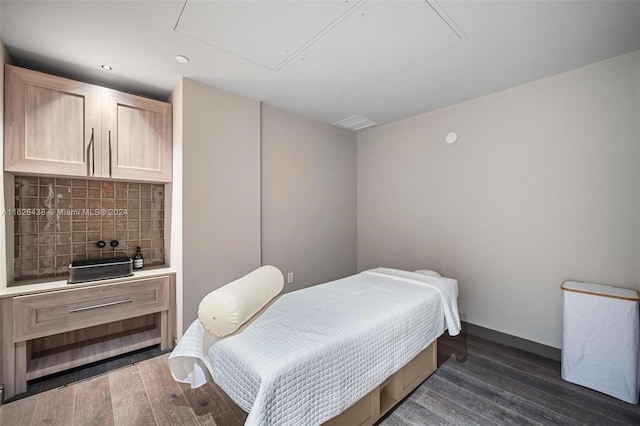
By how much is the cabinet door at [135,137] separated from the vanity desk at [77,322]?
923mm

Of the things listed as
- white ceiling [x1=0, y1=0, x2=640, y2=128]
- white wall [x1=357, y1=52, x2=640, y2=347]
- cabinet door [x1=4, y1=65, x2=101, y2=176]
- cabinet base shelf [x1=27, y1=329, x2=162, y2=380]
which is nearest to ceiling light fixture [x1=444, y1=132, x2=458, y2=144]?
white wall [x1=357, y1=52, x2=640, y2=347]

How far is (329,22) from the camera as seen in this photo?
1667 millimetres

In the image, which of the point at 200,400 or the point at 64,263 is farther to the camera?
the point at 64,263

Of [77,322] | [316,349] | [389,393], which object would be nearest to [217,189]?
[77,322]

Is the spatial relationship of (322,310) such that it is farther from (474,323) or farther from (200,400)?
(474,323)

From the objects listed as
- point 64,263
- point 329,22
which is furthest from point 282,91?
point 64,263

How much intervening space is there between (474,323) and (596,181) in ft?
5.55

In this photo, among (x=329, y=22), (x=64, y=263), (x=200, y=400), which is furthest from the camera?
(x=64, y=263)

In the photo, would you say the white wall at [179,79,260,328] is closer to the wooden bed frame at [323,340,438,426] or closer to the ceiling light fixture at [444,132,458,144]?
the wooden bed frame at [323,340,438,426]

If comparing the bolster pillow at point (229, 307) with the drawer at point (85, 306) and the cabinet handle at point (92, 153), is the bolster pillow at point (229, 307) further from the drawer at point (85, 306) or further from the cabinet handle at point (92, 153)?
the cabinet handle at point (92, 153)

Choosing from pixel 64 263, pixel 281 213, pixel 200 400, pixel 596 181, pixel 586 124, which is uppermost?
pixel 586 124

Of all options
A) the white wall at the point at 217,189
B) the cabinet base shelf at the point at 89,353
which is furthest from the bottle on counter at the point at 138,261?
the cabinet base shelf at the point at 89,353

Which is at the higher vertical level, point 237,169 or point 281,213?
point 237,169

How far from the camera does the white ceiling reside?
156 cm
